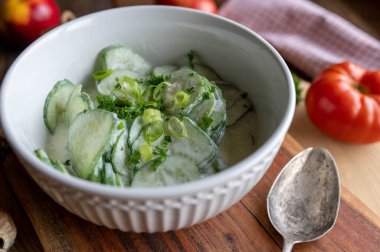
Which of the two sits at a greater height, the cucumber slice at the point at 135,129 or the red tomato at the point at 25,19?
the cucumber slice at the point at 135,129

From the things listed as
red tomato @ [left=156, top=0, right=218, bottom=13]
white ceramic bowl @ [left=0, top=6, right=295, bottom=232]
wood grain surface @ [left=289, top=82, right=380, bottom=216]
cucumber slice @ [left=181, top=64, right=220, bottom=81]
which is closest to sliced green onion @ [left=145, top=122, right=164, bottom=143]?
white ceramic bowl @ [left=0, top=6, right=295, bottom=232]

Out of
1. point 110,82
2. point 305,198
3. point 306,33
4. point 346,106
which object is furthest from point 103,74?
point 306,33

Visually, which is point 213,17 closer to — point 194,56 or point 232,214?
point 194,56

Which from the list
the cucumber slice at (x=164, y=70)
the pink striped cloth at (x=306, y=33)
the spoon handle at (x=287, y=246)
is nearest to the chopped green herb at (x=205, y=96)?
the cucumber slice at (x=164, y=70)

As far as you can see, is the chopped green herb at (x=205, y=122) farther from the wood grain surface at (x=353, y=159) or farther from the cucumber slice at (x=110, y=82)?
the wood grain surface at (x=353, y=159)

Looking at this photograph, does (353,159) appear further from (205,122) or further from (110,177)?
(110,177)
